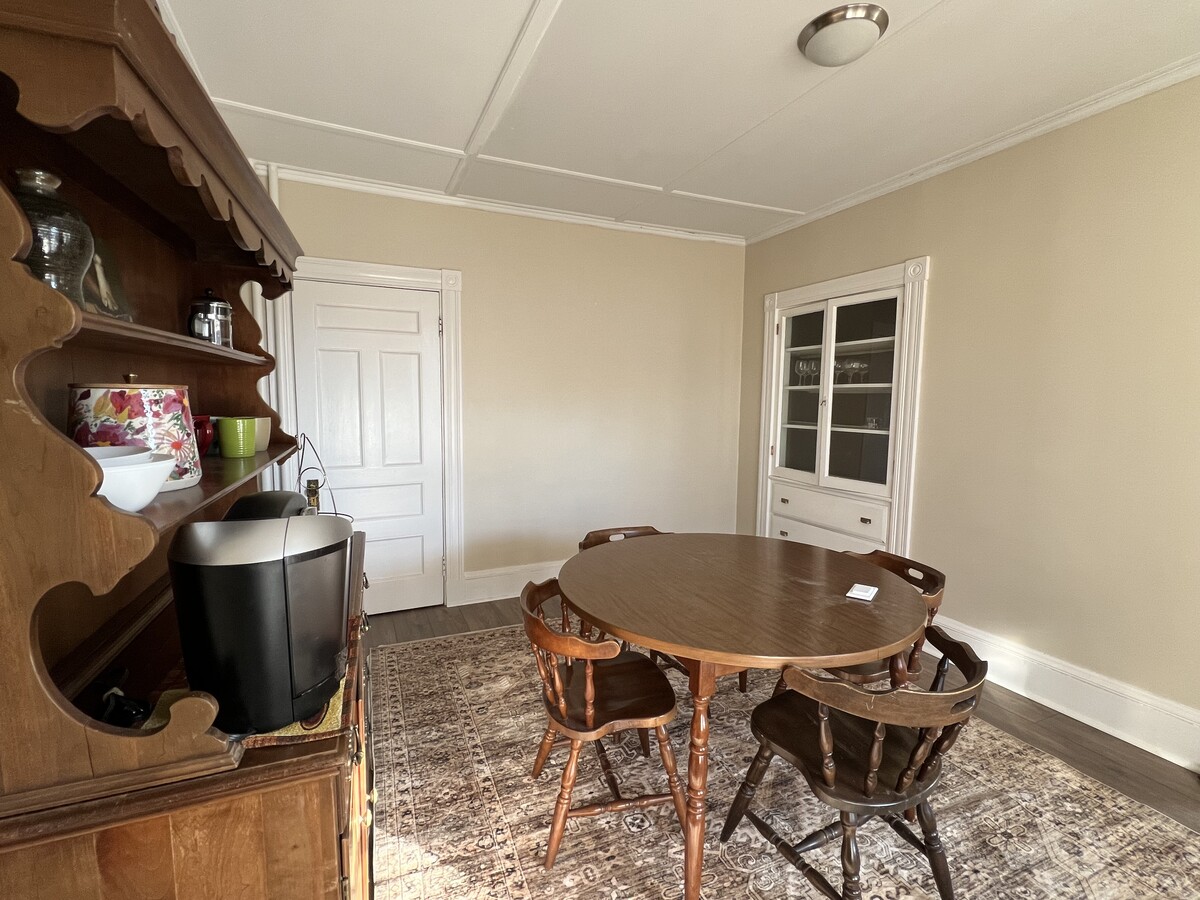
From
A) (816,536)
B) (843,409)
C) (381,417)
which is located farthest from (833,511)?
(381,417)

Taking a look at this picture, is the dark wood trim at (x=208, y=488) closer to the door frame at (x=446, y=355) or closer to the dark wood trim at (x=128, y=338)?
the dark wood trim at (x=128, y=338)

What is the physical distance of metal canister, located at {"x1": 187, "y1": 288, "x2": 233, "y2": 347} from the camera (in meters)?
1.64

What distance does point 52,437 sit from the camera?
700mm

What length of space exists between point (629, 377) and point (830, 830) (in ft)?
9.48

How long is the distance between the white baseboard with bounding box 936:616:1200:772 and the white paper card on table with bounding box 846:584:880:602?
53.6 inches

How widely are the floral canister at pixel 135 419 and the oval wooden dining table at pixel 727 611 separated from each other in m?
1.08

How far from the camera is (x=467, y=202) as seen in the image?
3.31 meters

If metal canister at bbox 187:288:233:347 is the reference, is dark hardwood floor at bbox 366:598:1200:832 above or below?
below

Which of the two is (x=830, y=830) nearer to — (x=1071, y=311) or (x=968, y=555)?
(x=968, y=555)

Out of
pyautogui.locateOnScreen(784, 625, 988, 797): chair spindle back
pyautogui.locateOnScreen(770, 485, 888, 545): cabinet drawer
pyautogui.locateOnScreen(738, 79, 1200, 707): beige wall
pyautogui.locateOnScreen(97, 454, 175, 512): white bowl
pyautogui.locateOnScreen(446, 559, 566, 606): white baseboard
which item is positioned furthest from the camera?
pyautogui.locateOnScreen(446, 559, 566, 606): white baseboard

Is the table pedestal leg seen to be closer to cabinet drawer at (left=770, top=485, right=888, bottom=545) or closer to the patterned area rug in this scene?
the patterned area rug

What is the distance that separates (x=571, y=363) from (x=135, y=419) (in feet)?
9.07

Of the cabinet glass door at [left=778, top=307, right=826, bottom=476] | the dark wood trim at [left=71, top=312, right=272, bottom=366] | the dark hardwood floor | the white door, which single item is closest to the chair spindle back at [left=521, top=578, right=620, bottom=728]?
the dark wood trim at [left=71, top=312, right=272, bottom=366]

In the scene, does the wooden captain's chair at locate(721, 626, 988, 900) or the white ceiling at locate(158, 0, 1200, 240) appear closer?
the wooden captain's chair at locate(721, 626, 988, 900)
